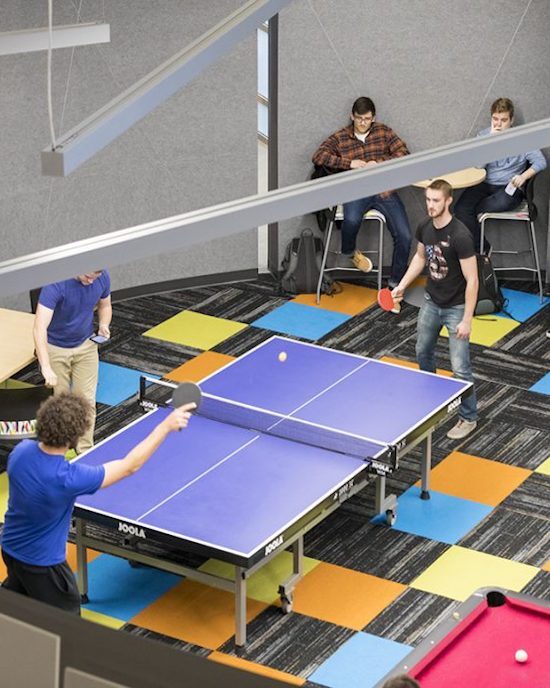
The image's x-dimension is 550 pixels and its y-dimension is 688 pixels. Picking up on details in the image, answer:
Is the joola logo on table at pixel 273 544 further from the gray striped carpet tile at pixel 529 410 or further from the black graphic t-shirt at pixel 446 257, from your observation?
the gray striped carpet tile at pixel 529 410

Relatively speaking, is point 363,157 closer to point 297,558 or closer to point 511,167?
point 511,167

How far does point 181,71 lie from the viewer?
4.92m

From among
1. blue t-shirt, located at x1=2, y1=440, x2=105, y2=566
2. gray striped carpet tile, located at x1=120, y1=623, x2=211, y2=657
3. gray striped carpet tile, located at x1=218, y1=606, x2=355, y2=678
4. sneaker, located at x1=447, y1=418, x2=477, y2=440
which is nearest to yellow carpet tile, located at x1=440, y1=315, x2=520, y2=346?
sneaker, located at x1=447, y1=418, x2=477, y2=440

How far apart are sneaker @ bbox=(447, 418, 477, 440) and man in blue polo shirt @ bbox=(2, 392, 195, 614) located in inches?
134

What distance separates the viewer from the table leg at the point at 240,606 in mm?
6352

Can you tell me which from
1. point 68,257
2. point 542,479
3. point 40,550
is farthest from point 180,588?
point 68,257

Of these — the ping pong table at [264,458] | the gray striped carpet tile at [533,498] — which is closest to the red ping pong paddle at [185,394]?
the ping pong table at [264,458]

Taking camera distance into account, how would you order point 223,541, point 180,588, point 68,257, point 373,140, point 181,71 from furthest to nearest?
point 373,140 < point 180,588 < point 223,541 < point 181,71 < point 68,257

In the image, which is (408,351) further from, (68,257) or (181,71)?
(68,257)

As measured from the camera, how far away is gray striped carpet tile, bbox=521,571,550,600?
6988 millimetres

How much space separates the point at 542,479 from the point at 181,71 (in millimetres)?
4078

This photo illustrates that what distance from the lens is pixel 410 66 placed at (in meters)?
10.7

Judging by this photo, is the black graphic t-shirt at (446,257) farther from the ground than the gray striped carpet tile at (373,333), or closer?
farther from the ground

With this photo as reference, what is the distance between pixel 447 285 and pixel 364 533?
159 centimetres
